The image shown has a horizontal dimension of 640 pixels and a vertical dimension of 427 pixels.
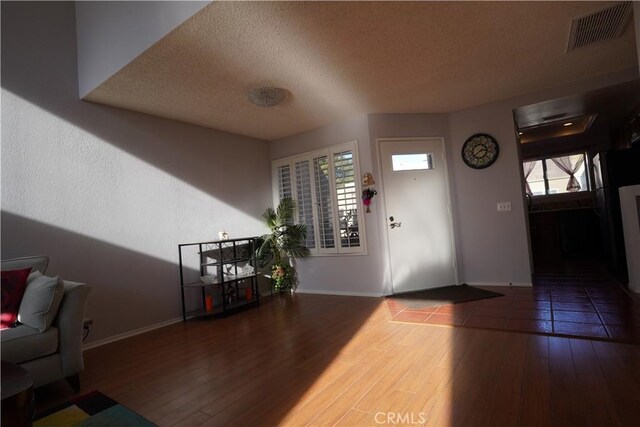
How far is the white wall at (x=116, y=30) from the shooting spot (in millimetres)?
2318

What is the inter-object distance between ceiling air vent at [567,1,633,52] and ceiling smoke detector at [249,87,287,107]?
2.57 metres

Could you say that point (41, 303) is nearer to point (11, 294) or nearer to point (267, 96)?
point (11, 294)

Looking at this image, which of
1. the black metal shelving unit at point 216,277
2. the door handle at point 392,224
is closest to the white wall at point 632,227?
the door handle at point 392,224

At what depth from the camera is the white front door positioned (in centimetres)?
435

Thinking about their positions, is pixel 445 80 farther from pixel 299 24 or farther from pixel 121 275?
pixel 121 275

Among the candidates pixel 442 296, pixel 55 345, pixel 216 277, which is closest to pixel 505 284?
pixel 442 296

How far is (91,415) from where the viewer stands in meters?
1.86

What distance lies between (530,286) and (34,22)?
6078 millimetres

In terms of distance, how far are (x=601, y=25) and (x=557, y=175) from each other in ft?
17.6

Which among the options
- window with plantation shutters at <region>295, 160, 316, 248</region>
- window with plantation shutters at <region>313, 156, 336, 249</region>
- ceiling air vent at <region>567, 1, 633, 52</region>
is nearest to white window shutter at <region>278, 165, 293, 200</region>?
window with plantation shutters at <region>295, 160, 316, 248</region>

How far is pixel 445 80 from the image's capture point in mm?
3432

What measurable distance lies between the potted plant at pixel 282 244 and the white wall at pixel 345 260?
0.71ft

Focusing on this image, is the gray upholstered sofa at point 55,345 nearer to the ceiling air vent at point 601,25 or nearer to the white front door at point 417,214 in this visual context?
the white front door at point 417,214

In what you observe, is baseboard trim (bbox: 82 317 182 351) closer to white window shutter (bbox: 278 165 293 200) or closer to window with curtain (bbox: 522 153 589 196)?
white window shutter (bbox: 278 165 293 200)
